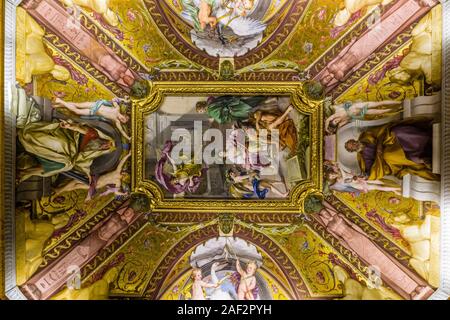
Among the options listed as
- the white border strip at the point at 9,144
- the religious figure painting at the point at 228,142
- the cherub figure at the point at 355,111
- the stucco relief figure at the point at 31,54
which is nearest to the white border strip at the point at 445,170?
the cherub figure at the point at 355,111

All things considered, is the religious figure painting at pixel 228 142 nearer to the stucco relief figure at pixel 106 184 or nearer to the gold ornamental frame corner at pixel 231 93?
the gold ornamental frame corner at pixel 231 93

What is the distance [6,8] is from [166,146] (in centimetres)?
327

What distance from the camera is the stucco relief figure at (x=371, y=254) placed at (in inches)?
208

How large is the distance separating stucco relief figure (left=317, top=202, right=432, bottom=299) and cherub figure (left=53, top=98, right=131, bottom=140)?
12.5 feet

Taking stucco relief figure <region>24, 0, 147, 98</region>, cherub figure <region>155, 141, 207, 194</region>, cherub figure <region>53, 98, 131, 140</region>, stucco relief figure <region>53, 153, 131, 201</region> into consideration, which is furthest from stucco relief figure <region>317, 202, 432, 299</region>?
stucco relief figure <region>24, 0, 147, 98</region>

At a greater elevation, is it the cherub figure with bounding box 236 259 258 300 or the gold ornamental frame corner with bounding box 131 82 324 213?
the gold ornamental frame corner with bounding box 131 82 324 213

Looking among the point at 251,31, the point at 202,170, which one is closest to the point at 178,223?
the point at 202,170

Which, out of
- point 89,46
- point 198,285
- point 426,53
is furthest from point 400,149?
point 89,46

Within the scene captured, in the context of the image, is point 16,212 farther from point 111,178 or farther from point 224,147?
point 224,147

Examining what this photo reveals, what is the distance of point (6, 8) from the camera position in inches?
Result: 201

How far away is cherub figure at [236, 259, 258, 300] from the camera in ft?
18.0

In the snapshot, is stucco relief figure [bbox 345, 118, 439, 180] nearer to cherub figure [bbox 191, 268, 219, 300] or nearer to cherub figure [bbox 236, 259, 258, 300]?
cherub figure [bbox 236, 259, 258, 300]

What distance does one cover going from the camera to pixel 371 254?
5480 millimetres

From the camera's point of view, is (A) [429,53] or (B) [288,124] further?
(B) [288,124]
